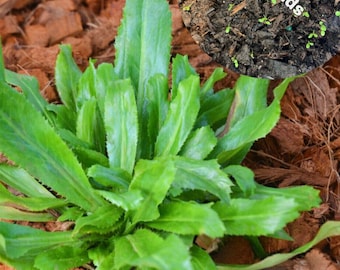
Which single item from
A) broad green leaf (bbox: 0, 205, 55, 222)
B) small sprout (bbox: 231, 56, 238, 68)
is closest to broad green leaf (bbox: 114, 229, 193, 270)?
broad green leaf (bbox: 0, 205, 55, 222)

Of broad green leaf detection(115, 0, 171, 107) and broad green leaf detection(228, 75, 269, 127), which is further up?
broad green leaf detection(115, 0, 171, 107)

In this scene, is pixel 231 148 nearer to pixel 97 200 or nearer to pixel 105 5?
pixel 97 200

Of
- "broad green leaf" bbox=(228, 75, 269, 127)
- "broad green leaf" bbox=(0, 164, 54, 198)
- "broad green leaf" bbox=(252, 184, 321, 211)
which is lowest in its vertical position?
"broad green leaf" bbox=(0, 164, 54, 198)

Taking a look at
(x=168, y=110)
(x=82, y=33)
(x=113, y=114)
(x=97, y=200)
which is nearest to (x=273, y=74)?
(x=168, y=110)

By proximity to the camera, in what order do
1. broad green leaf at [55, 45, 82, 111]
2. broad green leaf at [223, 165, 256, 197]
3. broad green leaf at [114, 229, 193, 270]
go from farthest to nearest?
broad green leaf at [55, 45, 82, 111] < broad green leaf at [223, 165, 256, 197] < broad green leaf at [114, 229, 193, 270]

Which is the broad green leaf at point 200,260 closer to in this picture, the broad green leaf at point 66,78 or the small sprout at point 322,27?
the broad green leaf at point 66,78

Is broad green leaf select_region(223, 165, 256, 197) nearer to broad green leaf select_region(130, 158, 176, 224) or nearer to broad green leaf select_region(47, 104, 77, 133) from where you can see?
broad green leaf select_region(130, 158, 176, 224)

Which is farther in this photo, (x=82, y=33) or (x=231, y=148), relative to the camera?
(x=82, y=33)
